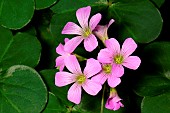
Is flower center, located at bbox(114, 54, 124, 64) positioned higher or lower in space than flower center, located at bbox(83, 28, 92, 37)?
lower

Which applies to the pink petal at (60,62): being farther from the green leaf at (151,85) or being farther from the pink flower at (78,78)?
the green leaf at (151,85)

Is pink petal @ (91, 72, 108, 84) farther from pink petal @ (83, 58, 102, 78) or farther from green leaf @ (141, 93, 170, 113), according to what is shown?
green leaf @ (141, 93, 170, 113)

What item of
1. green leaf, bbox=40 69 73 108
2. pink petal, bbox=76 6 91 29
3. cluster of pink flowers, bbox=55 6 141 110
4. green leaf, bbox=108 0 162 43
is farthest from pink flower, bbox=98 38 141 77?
green leaf, bbox=40 69 73 108

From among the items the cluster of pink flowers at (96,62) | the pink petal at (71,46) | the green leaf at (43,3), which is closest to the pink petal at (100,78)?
the cluster of pink flowers at (96,62)

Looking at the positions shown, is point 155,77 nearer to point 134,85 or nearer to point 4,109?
point 134,85

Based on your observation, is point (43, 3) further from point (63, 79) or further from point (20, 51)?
point (63, 79)
